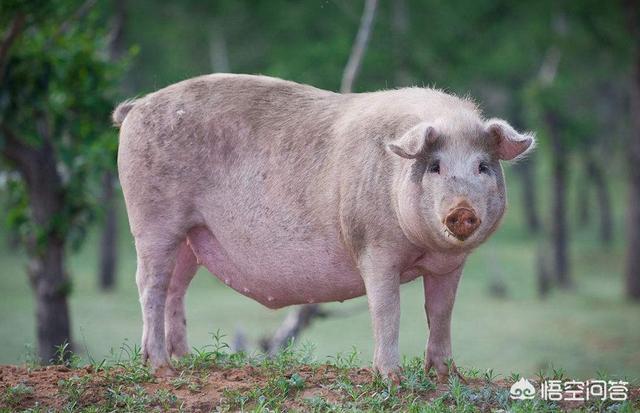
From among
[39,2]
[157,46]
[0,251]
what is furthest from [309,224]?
[0,251]

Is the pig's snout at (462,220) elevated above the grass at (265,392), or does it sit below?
above

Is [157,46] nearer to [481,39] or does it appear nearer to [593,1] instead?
[481,39]

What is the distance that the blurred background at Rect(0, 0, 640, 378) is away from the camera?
1227 centimetres

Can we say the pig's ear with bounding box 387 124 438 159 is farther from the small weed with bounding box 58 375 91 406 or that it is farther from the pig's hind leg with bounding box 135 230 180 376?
the small weed with bounding box 58 375 91 406

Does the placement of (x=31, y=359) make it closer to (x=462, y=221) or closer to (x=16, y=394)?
(x=16, y=394)

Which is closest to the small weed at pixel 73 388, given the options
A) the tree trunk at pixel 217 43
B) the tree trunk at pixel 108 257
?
the tree trunk at pixel 108 257

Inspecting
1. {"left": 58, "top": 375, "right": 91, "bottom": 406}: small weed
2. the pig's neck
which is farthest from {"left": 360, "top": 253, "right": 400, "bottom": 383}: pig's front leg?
{"left": 58, "top": 375, "right": 91, "bottom": 406}: small weed

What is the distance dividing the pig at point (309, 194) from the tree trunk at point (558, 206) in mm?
17829

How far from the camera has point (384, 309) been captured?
6.48 meters

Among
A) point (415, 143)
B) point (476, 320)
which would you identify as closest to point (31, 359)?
point (415, 143)

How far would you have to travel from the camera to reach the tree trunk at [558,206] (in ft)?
80.4

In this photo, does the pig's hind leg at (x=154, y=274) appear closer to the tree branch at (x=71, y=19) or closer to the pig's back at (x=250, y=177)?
the pig's back at (x=250, y=177)

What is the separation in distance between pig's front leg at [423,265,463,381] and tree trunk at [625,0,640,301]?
15742 millimetres

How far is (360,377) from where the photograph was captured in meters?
6.80
